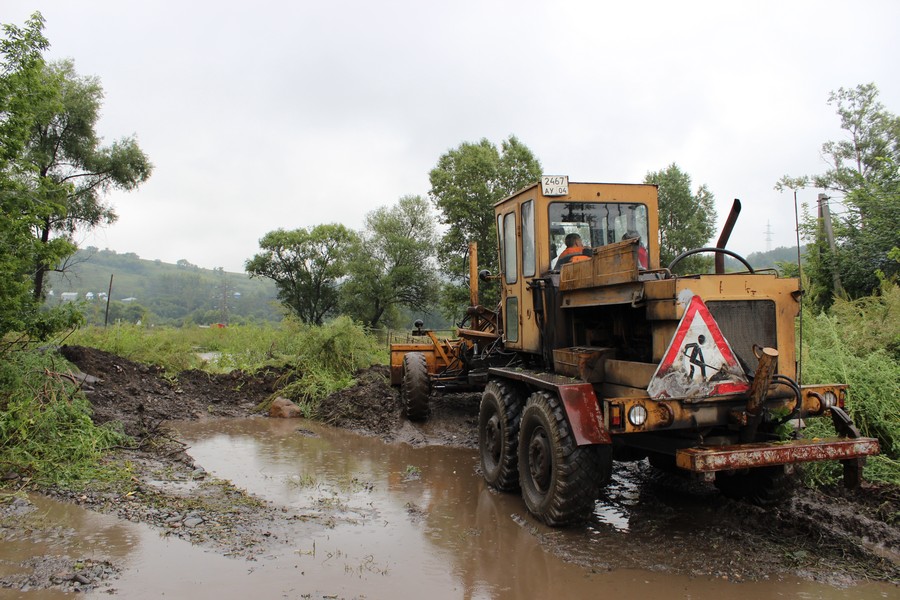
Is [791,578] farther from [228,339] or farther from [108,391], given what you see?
[228,339]

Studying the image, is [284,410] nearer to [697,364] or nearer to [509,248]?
[509,248]

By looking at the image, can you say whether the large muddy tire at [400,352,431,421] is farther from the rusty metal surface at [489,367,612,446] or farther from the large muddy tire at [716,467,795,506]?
the large muddy tire at [716,467,795,506]

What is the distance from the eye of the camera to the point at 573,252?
625cm

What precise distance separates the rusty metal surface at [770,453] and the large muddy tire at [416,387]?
582 cm

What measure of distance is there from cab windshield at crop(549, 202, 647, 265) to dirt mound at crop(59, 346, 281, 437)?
21.6 ft

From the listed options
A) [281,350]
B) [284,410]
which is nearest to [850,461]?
[284,410]

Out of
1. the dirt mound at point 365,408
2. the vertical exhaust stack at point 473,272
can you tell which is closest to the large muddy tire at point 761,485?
the vertical exhaust stack at point 473,272

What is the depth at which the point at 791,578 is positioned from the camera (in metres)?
4.19

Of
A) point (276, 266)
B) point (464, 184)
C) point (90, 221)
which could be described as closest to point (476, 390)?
point (90, 221)

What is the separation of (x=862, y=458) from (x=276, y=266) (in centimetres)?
4970

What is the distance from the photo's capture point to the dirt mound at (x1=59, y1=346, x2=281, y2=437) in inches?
393

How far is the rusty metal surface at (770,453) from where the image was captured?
4.19 metres

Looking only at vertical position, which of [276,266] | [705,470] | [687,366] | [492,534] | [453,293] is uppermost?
[276,266]

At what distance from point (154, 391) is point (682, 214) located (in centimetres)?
3230
